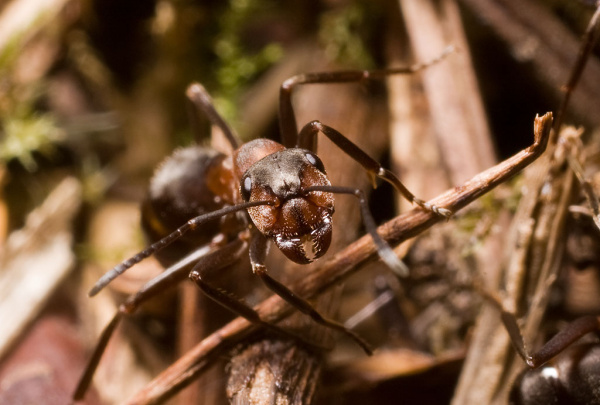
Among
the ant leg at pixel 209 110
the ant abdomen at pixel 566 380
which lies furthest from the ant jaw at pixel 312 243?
the ant leg at pixel 209 110

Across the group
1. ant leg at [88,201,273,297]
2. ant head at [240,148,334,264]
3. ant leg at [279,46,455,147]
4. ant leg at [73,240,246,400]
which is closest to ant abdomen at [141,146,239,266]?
ant leg at [73,240,246,400]

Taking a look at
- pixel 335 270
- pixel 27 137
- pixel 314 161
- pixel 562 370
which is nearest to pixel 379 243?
pixel 335 270

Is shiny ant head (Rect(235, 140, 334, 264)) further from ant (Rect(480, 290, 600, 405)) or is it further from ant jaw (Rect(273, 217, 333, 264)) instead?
ant (Rect(480, 290, 600, 405))

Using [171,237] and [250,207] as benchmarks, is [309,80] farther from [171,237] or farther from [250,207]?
[171,237]

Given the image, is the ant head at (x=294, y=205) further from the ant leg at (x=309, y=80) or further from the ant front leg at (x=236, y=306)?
the ant leg at (x=309, y=80)

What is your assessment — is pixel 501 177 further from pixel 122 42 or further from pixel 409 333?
pixel 122 42

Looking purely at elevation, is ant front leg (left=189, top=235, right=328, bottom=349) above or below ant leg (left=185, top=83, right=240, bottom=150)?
below
